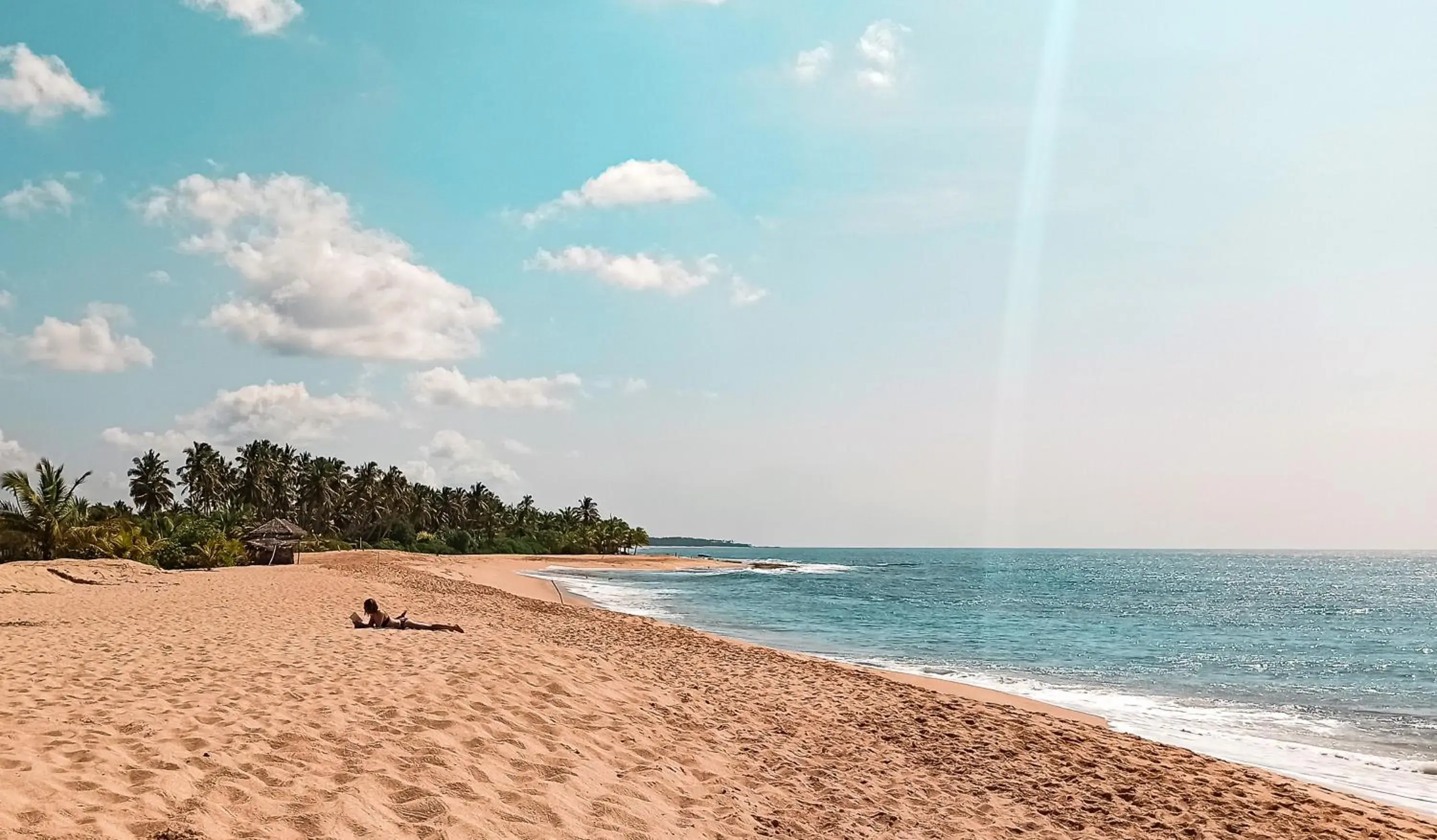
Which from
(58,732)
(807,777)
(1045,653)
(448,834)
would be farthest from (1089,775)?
(1045,653)

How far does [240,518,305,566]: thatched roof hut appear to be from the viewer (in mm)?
47250

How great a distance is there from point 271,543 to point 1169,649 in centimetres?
4497

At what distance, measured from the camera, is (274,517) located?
6650cm

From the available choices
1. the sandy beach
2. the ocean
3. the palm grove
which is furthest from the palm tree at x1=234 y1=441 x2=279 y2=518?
the sandy beach

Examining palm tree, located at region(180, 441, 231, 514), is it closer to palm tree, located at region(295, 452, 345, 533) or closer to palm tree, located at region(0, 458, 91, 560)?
palm tree, located at region(295, 452, 345, 533)

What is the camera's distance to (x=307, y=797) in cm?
564

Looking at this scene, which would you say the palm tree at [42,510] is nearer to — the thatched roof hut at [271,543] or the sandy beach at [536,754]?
the thatched roof hut at [271,543]

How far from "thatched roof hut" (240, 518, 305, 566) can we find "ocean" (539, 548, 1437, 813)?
1604 cm

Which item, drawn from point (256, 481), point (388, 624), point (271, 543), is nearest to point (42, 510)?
point (271, 543)

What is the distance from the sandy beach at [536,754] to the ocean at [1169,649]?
11.8 feet

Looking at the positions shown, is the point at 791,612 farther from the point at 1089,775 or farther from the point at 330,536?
the point at 330,536

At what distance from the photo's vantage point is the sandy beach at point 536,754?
5625 millimetres

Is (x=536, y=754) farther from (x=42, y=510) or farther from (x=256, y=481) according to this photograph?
(x=256, y=481)

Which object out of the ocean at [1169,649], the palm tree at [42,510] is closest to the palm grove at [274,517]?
the palm tree at [42,510]
